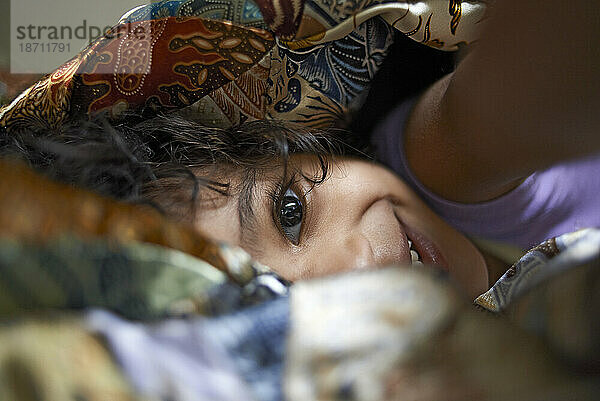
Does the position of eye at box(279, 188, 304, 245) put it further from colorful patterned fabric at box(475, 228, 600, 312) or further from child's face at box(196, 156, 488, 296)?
colorful patterned fabric at box(475, 228, 600, 312)

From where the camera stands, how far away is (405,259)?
0.47 metres

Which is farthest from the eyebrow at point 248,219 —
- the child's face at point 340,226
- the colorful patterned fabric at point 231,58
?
the colorful patterned fabric at point 231,58

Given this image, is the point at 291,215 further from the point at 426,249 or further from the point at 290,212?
the point at 426,249

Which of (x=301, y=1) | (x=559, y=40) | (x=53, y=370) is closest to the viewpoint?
(x=53, y=370)

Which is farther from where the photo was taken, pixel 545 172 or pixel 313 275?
pixel 545 172

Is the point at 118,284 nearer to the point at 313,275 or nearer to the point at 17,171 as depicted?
the point at 17,171

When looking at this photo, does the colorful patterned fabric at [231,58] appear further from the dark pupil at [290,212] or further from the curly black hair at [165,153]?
the dark pupil at [290,212]

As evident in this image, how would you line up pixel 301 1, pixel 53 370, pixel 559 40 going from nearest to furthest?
pixel 53 370 < pixel 559 40 < pixel 301 1

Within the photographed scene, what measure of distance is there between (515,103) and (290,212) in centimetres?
22

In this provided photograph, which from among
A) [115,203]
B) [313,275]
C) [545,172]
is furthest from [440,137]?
[115,203]

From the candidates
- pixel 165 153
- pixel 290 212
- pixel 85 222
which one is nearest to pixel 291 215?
pixel 290 212

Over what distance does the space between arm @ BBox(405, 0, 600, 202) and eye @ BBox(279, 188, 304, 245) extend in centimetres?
18

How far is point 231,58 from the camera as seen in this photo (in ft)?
1.56

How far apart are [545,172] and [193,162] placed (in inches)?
15.7
